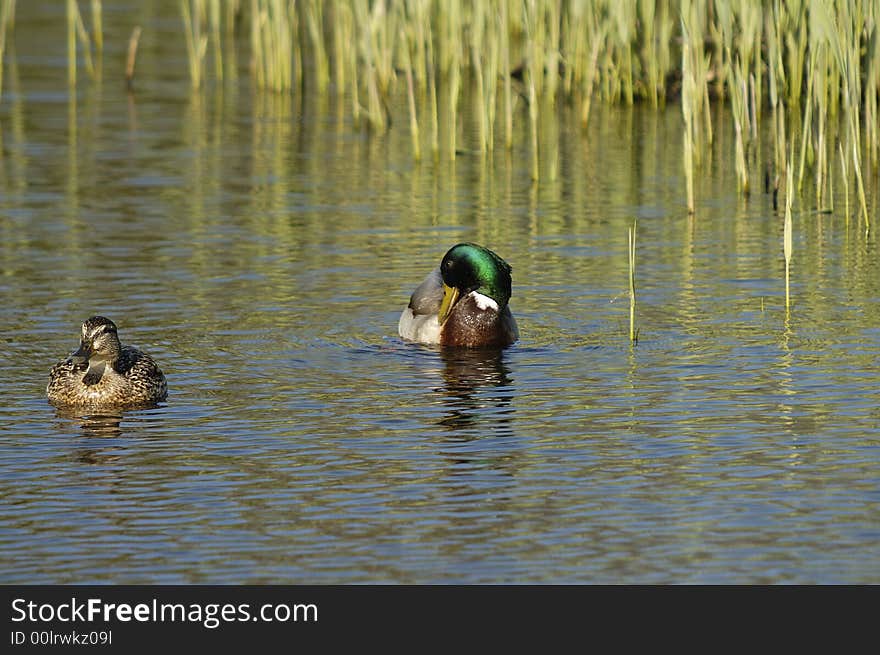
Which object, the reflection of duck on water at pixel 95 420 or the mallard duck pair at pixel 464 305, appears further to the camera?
the mallard duck pair at pixel 464 305

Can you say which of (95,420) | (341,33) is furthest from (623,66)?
(95,420)

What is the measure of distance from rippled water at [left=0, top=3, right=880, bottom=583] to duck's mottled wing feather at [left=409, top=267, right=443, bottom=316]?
12.7 inches

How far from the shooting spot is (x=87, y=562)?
769 cm

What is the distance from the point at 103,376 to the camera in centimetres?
1079

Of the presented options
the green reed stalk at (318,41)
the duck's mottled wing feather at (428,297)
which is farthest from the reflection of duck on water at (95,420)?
the green reed stalk at (318,41)

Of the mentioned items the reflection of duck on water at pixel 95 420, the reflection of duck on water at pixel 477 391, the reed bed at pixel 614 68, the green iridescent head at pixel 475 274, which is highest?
the reed bed at pixel 614 68

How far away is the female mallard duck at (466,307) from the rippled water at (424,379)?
0.17 metres

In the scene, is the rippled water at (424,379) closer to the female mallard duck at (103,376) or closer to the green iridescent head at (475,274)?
the female mallard duck at (103,376)

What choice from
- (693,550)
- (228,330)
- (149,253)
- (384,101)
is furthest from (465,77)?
(693,550)

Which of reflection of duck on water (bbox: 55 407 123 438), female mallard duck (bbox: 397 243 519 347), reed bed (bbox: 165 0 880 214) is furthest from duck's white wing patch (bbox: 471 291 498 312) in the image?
reed bed (bbox: 165 0 880 214)

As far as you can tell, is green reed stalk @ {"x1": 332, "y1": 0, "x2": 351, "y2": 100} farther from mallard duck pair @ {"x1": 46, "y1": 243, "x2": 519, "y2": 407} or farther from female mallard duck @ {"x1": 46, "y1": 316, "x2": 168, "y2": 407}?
female mallard duck @ {"x1": 46, "y1": 316, "x2": 168, "y2": 407}

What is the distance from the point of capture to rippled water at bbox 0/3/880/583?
26.0 feet

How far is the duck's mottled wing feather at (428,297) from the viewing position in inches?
505

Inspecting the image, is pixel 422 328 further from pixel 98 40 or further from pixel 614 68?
pixel 98 40
